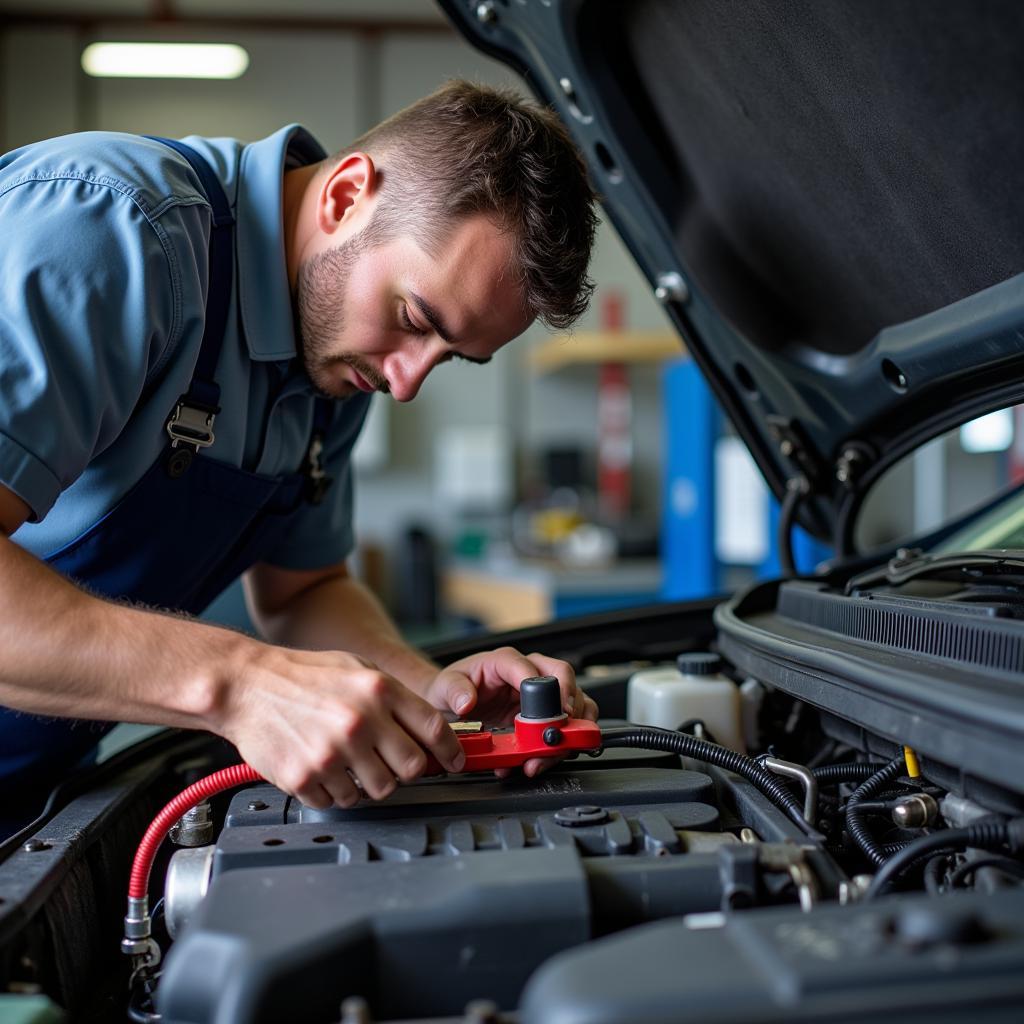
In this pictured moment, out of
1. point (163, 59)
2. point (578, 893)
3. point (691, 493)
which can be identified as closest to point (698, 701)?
point (578, 893)

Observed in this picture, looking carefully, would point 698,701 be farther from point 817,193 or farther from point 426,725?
point 817,193

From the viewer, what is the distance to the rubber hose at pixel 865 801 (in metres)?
0.76

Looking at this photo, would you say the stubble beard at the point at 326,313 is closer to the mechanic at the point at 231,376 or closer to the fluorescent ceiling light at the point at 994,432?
the mechanic at the point at 231,376

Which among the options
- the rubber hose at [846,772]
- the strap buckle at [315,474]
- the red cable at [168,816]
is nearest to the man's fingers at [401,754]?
the red cable at [168,816]

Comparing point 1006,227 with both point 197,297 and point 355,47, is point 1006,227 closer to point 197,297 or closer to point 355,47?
point 197,297

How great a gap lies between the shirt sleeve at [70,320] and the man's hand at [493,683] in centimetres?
41

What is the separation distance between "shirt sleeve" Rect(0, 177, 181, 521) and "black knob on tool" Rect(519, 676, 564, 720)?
0.42 meters

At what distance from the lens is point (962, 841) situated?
0.67 meters

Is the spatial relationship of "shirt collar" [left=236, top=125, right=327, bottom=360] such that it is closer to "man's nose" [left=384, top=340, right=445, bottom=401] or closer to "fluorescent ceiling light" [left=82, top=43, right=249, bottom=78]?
"man's nose" [left=384, top=340, right=445, bottom=401]

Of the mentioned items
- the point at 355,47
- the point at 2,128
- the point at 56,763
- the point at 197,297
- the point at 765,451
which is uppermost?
the point at 355,47

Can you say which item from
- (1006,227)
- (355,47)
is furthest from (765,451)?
(355,47)

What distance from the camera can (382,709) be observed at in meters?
0.75

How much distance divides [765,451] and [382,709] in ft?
2.73

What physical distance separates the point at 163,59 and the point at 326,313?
546cm
